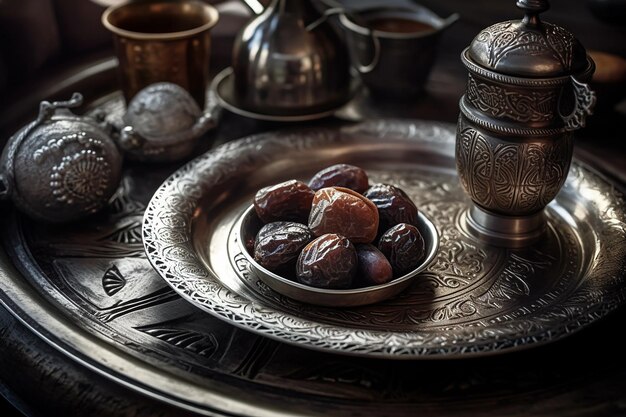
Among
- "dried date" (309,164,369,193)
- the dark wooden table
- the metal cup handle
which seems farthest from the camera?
the metal cup handle

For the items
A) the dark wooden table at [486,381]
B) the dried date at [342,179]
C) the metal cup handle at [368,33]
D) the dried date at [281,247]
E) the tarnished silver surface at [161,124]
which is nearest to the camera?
the dark wooden table at [486,381]

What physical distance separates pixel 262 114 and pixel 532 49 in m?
0.51

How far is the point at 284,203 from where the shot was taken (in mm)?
863

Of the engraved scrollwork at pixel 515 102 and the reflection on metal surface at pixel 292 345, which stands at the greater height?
the engraved scrollwork at pixel 515 102

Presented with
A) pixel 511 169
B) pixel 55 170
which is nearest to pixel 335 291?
pixel 511 169

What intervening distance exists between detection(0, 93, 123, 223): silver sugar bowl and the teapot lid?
49cm

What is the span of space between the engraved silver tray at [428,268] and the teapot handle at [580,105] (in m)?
0.17

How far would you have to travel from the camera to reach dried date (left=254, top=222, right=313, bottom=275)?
809 millimetres

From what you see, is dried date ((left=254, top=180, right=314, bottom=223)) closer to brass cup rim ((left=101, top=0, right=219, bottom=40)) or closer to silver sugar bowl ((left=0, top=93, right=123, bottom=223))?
silver sugar bowl ((left=0, top=93, right=123, bottom=223))

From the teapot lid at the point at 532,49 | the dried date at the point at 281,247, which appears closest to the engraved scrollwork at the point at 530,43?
the teapot lid at the point at 532,49

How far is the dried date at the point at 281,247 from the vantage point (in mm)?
809

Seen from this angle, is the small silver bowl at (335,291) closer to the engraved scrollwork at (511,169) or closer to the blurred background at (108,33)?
the engraved scrollwork at (511,169)

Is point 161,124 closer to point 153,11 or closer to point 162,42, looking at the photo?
point 162,42

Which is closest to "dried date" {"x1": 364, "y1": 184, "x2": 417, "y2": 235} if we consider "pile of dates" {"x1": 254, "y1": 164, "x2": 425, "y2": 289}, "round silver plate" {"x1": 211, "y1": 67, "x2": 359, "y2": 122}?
"pile of dates" {"x1": 254, "y1": 164, "x2": 425, "y2": 289}
